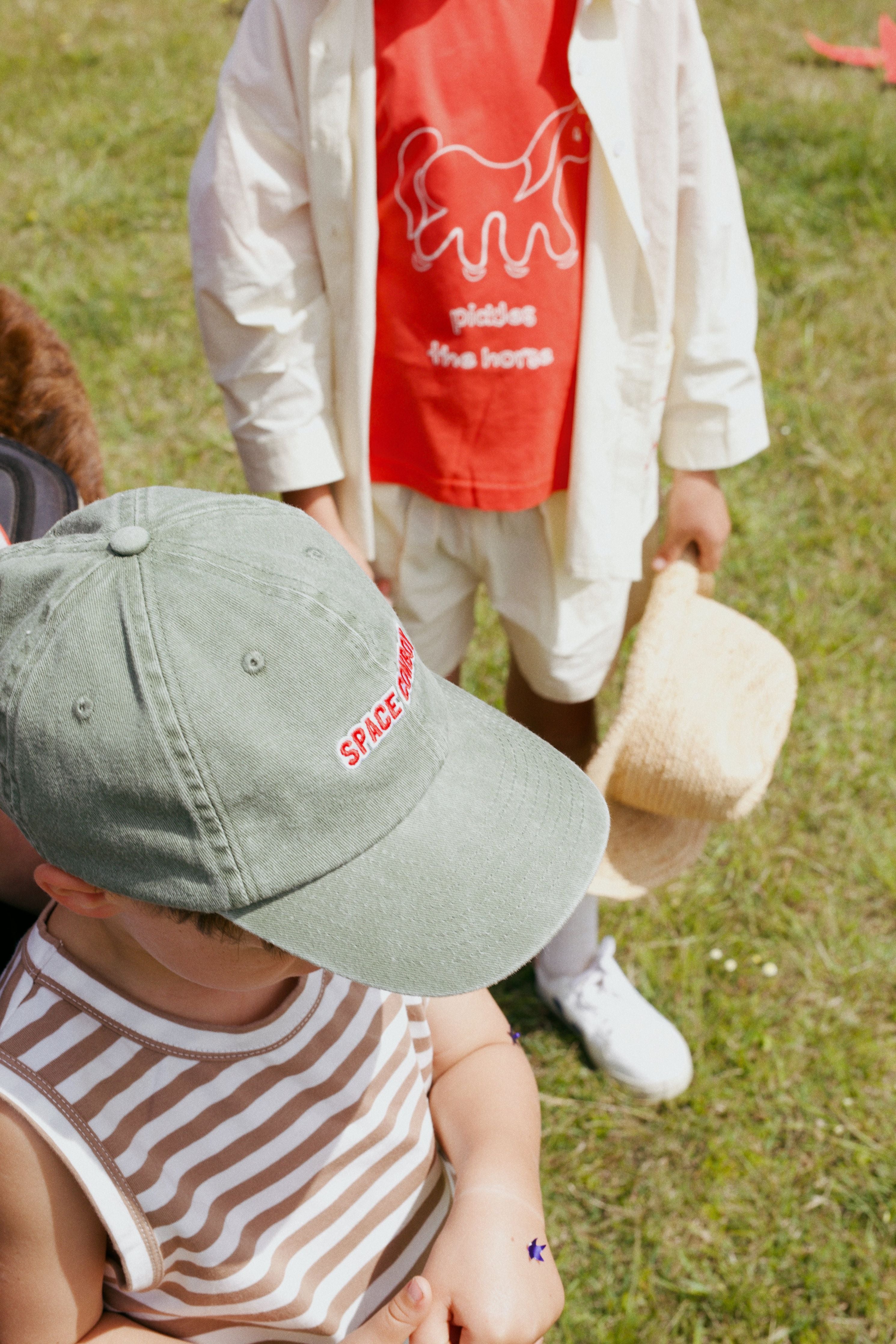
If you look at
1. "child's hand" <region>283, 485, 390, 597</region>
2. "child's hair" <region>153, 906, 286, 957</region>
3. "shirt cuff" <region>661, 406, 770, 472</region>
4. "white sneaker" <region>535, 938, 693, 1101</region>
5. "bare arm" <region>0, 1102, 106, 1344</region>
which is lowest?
"white sneaker" <region>535, 938, 693, 1101</region>

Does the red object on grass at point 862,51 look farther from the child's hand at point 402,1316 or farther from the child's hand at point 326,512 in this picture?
the child's hand at point 402,1316

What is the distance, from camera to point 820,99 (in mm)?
4730

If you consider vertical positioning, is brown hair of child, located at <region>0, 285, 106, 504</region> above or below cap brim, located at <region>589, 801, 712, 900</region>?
above

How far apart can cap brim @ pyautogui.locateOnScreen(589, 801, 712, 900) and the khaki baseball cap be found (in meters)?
0.88

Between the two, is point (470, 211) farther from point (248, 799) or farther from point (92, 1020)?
point (92, 1020)

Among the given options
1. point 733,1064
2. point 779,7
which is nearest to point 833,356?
point 733,1064

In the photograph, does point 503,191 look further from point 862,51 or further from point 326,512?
point 862,51

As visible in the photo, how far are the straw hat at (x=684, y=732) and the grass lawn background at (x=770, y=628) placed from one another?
1.73 feet

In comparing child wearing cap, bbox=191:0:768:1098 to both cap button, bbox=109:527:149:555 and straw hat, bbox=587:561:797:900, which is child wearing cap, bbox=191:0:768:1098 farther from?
cap button, bbox=109:527:149:555

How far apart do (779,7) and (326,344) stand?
16.8 ft

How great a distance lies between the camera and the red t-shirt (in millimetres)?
1453

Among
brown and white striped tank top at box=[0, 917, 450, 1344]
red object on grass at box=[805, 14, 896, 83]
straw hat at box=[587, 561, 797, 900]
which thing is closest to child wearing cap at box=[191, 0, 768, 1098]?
straw hat at box=[587, 561, 797, 900]

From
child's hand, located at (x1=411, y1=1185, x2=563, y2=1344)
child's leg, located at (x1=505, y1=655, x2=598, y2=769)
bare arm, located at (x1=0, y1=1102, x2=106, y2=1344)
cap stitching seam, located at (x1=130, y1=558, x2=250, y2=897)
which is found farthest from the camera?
child's leg, located at (x1=505, y1=655, x2=598, y2=769)

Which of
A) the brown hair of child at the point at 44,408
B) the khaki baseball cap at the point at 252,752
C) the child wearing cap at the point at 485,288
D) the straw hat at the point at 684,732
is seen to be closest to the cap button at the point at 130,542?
the khaki baseball cap at the point at 252,752
